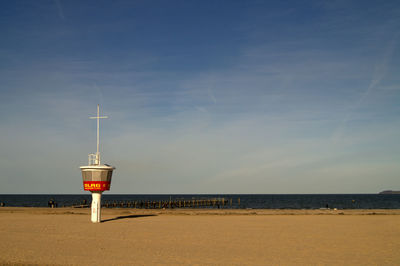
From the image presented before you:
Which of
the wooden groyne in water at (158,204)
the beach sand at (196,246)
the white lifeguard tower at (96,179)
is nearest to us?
the beach sand at (196,246)

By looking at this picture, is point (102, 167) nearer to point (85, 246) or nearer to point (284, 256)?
point (85, 246)

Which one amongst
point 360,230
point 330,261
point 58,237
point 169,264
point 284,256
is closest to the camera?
point 169,264

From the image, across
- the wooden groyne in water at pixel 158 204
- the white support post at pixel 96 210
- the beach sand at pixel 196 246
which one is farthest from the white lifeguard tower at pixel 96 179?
the wooden groyne in water at pixel 158 204

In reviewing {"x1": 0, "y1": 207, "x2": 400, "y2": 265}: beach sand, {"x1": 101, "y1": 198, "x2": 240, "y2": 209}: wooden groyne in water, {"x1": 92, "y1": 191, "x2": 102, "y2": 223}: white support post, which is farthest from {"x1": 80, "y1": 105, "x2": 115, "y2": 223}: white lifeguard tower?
{"x1": 101, "y1": 198, "x2": 240, "y2": 209}: wooden groyne in water

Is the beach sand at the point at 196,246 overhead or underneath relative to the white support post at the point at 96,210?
underneath

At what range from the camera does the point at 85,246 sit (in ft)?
60.0

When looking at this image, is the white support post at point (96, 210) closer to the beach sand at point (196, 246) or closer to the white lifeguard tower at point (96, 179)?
the white lifeguard tower at point (96, 179)

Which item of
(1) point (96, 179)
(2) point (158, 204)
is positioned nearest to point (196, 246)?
(1) point (96, 179)

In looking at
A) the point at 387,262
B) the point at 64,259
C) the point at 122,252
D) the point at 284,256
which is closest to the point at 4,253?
the point at 64,259

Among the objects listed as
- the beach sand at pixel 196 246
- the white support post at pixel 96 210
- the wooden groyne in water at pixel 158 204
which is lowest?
the wooden groyne in water at pixel 158 204

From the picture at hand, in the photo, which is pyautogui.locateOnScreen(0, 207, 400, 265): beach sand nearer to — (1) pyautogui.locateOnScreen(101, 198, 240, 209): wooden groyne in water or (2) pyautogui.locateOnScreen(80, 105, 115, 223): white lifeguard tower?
(2) pyautogui.locateOnScreen(80, 105, 115, 223): white lifeguard tower

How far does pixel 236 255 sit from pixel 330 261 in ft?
12.6

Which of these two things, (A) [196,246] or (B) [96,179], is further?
(B) [96,179]

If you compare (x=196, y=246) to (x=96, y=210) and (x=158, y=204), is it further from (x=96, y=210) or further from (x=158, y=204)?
(x=158, y=204)
